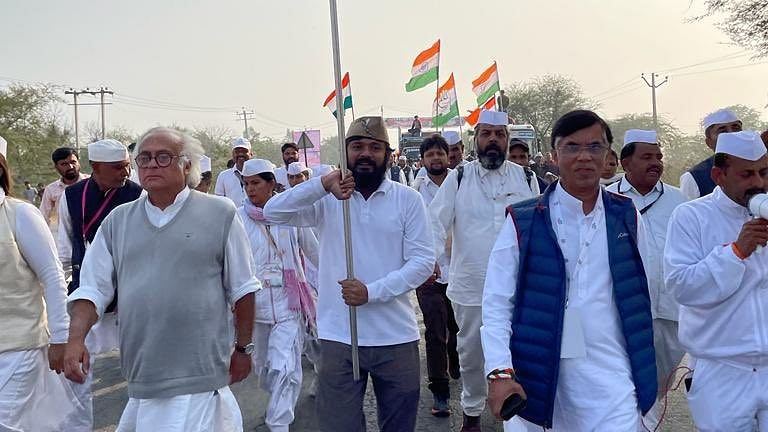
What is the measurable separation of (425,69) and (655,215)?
1340 centimetres

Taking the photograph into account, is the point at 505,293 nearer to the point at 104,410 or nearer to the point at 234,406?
the point at 234,406

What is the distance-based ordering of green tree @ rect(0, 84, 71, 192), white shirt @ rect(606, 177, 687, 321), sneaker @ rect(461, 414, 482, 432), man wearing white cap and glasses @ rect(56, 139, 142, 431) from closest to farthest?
1. white shirt @ rect(606, 177, 687, 321)
2. man wearing white cap and glasses @ rect(56, 139, 142, 431)
3. sneaker @ rect(461, 414, 482, 432)
4. green tree @ rect(0, 84, 71, 192)

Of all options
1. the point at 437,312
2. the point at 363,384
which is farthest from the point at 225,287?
the point at 437,312

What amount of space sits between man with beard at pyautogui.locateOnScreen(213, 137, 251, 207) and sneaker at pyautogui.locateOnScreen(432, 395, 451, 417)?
16.4 ft

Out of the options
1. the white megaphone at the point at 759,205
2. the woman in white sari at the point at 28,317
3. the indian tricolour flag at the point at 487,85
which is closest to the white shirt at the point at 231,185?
the woman in white sari at the point at 28,317

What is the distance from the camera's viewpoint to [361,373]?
12.9 feet

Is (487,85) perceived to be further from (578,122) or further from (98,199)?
(578,122)

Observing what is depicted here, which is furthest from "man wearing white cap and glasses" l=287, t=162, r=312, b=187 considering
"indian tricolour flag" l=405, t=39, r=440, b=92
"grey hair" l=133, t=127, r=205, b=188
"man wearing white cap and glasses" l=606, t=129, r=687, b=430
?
"indian tricolour flag" l=405, t=39, r=440, b=92

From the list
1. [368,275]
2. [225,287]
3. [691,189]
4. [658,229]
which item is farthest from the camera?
[691,189]

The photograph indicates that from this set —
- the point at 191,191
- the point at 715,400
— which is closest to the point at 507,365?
the point at 715,400

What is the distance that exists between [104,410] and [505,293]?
14.4ft

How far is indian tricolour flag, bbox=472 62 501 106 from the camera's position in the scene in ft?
65.5

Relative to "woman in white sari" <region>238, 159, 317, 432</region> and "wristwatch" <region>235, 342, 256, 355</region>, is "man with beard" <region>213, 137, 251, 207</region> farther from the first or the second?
"wristwatch" <region>235, 342, 256, 355</region>

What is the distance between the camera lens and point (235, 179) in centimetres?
1000
